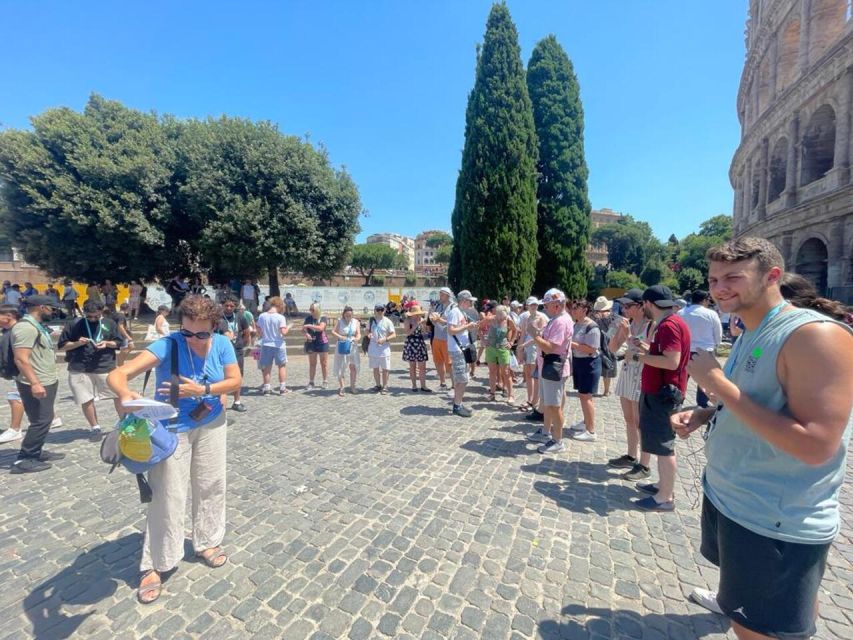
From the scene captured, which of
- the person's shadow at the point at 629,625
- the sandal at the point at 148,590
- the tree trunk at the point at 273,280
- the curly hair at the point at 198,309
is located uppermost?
the tree trunk at the point at 273,280

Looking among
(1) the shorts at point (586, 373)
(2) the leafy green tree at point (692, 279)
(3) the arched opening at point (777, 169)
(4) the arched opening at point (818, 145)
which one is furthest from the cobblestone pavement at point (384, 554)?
(2) the leafy green tree at point (692, 279)

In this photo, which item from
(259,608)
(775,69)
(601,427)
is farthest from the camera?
(775,69)

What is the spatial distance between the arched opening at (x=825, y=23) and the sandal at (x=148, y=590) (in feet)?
101

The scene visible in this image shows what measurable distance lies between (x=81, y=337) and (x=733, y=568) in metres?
6.88

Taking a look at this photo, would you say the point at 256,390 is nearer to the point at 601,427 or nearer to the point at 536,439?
the point at 536,439

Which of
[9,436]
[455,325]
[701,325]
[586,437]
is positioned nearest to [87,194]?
[9,436]

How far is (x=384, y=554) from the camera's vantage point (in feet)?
10.1

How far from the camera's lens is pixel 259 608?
2.53m

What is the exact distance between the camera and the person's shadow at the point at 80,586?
2383mm

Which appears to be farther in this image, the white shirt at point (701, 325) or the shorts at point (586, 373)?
the white shirt at point (701, 325)

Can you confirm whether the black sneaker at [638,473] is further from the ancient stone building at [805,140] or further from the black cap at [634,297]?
the ancient stone building at [805,140]

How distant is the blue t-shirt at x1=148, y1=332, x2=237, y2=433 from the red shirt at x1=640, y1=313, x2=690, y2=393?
12.1ft

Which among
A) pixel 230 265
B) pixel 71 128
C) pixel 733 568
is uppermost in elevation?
pixel 71 128


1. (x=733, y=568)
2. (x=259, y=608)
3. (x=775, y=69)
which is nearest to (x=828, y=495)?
(x=733, y=568)
